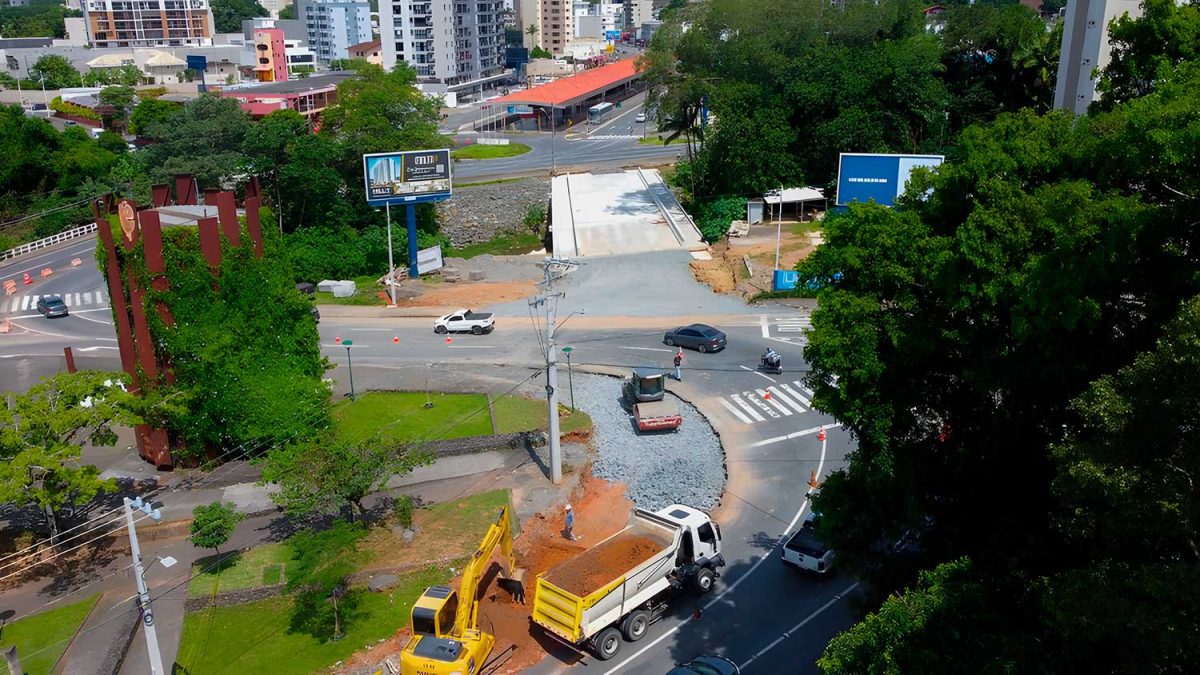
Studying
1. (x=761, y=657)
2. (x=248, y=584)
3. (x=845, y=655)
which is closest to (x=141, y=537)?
(x=248, y=584)

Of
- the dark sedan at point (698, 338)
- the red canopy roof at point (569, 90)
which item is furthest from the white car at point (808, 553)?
the red canopy roof at point (569, 90)

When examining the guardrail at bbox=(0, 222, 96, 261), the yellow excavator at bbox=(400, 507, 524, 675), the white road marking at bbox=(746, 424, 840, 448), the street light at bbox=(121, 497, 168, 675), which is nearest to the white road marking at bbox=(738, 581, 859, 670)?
the yellow excavator at bbox=(400, 507, 524, 675)

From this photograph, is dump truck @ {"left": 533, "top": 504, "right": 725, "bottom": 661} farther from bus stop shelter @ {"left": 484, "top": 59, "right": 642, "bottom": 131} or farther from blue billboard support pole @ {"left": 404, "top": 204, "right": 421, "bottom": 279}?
bus stop shelter @ {"left": 484, "top": 59, "right": 642, "bottom": 131}

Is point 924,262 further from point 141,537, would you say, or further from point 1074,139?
point 141,537

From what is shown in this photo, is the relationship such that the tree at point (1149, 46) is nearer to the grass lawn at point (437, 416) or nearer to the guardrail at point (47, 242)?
the grass lawn at point (437, 416)

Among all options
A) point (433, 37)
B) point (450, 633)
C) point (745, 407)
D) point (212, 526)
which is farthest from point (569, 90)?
point (450, 633)

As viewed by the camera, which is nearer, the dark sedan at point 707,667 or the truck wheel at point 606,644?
the dark sedan at point 707,667

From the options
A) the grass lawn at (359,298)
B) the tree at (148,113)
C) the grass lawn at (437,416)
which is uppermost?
the tree at (148,113)
